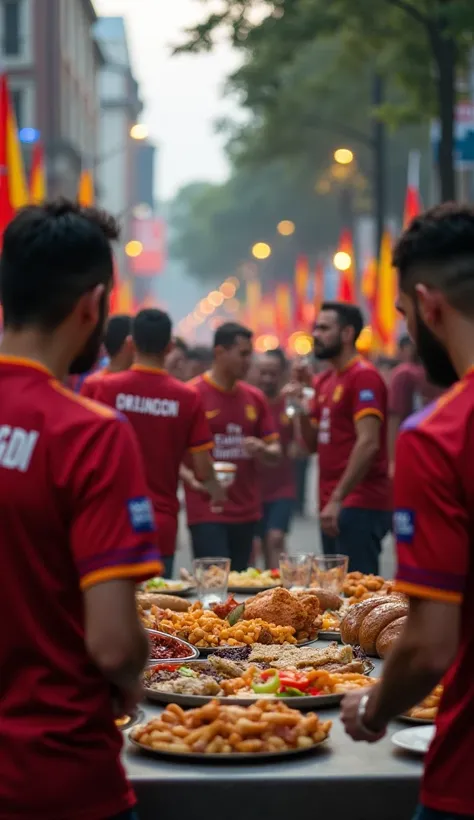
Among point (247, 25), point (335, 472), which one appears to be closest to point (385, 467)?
point (335, 472)

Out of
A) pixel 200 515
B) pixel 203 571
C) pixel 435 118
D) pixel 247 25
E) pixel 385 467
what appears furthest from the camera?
pixel 435 118

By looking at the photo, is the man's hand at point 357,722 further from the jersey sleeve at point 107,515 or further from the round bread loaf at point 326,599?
the round bread loaf at point 326,599

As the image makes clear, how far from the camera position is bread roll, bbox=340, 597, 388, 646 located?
212 inches

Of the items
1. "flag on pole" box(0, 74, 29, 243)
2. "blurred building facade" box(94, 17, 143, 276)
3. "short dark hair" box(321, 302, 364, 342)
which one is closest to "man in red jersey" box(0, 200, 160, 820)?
"short dark hair" box(321, 302, 364, 342)

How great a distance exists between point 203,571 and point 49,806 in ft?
→ 10.1

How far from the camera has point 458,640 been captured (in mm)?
3213

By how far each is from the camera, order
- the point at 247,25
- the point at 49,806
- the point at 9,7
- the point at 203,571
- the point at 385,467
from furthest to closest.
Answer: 1. the point at 9,7
2. the point at 247,25
3. the point at 385,467
4. the point at 203,571
5. the point at 49,806

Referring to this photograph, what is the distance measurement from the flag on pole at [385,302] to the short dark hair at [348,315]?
60.5ft

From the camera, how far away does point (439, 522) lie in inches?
122

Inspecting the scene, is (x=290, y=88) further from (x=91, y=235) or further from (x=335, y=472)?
(x=91, y=235)

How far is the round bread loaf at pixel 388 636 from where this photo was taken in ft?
16.7

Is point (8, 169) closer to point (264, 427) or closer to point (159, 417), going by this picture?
point (264, 427)

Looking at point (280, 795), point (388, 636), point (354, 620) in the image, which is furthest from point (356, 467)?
point (280, 795)

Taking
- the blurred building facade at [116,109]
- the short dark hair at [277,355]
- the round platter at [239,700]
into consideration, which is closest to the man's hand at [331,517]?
the round platter at [239,700]
